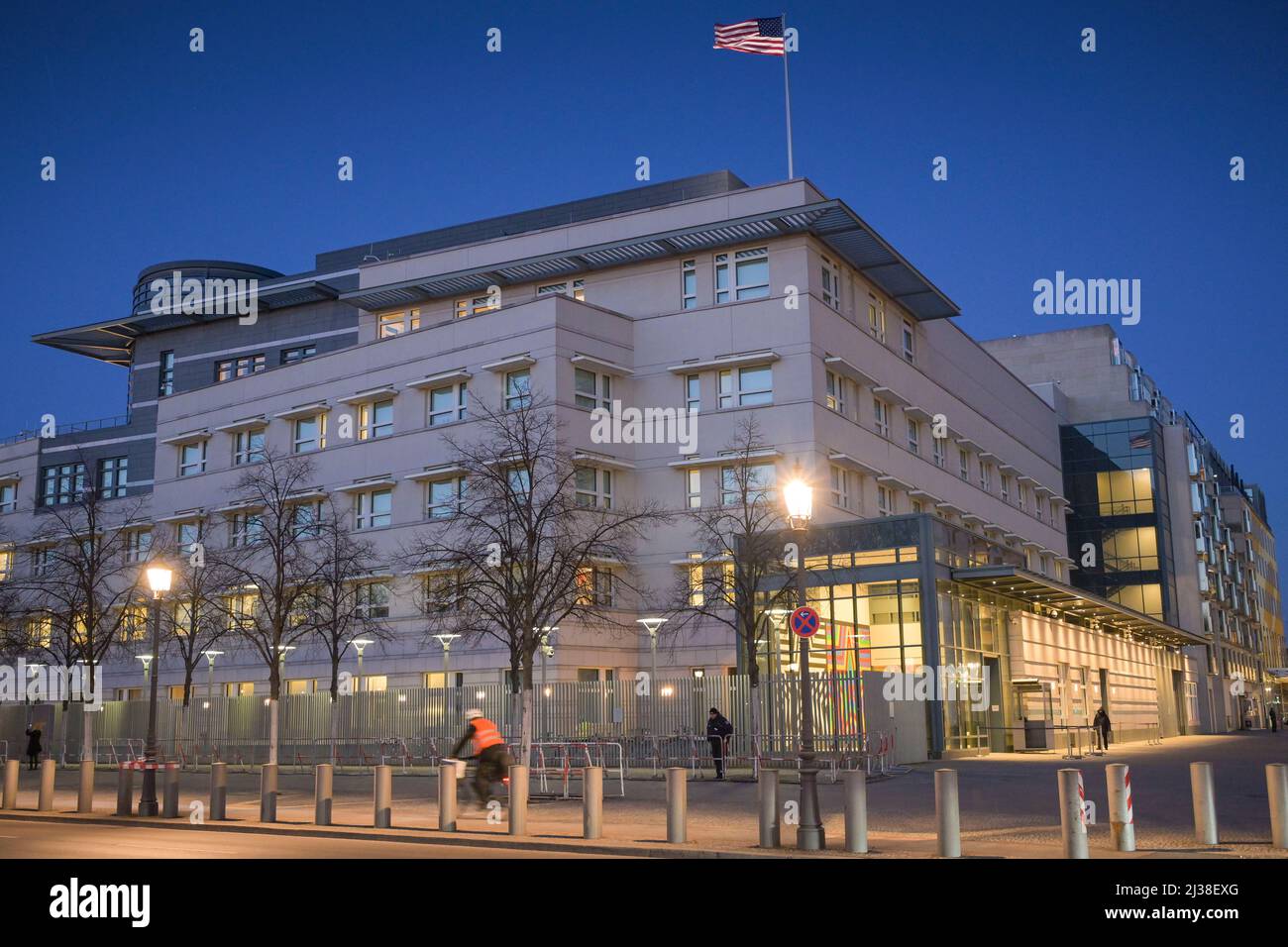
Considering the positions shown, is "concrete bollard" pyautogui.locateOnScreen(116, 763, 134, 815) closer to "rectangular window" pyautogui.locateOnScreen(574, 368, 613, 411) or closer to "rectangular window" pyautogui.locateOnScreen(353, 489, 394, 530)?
"rectangular window" pyautogui.locateOnScreen(574, 368, 613, 411)

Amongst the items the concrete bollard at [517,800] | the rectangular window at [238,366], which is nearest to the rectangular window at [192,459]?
the rectangular window at [238,366]

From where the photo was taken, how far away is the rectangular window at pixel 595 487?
166 feet

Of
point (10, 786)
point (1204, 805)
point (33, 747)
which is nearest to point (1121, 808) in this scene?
point (1204, 805)

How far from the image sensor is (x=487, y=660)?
51.2 m

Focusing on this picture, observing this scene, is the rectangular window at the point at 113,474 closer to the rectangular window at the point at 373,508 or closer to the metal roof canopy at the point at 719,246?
the metal roof canopy at the point at 719,246

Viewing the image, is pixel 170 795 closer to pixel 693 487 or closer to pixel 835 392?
pixel 693 487

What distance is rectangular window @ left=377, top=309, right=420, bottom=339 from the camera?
6096 cm

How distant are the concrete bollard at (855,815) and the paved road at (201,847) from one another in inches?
145

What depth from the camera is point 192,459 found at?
6531 cm

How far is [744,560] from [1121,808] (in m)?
24.7

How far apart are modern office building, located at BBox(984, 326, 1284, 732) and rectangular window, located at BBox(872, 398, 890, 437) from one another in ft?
110

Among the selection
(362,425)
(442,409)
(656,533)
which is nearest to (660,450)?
(656,533)
